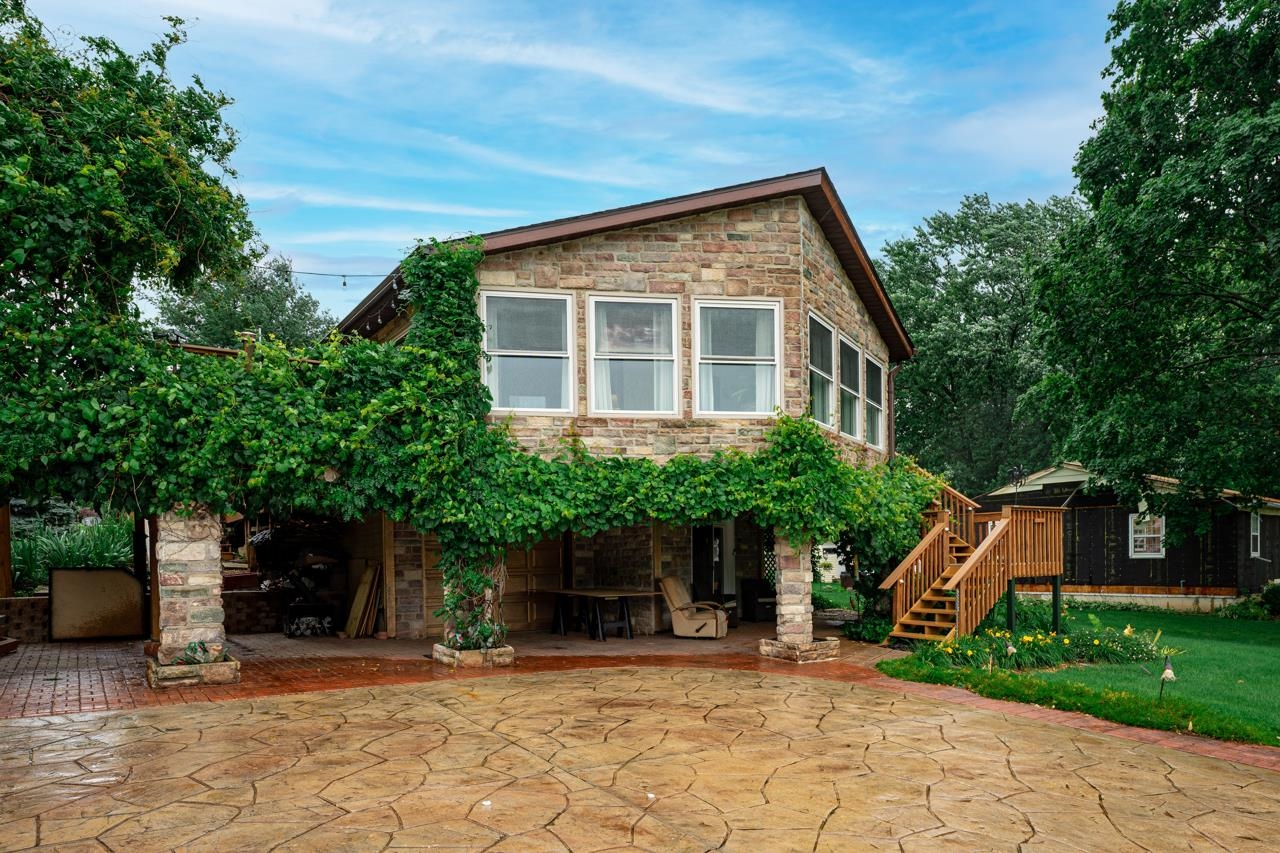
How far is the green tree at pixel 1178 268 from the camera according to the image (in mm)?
15336

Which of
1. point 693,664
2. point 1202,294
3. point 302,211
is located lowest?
point 693,664

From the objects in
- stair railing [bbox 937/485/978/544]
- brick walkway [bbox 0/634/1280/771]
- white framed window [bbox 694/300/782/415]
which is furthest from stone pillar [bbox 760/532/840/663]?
stair railing [bbox 937/485/978/544]

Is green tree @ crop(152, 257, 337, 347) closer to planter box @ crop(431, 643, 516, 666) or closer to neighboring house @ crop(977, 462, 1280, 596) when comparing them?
planter box @ crop(431, 643, 516, 666)

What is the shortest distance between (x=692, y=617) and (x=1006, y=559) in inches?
186

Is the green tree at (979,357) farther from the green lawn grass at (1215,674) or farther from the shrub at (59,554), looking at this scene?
the shrub at (59,554)

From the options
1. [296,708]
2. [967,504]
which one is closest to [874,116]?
[967,504]

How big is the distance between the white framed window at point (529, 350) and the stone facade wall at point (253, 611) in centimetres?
652

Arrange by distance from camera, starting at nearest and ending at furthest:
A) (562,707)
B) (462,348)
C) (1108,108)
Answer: (562,707) → (462,348) → (1108,108)

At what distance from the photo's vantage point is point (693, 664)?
11516 millimetres

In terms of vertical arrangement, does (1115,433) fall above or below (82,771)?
above

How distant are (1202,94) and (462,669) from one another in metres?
16.5

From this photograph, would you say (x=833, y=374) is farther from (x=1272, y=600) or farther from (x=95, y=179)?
(x=1272, y=600)

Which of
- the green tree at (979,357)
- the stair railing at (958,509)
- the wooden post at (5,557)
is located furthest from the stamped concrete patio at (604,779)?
the green tree at (979,357)

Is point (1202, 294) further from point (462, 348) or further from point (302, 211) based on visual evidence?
point (302, 211)
